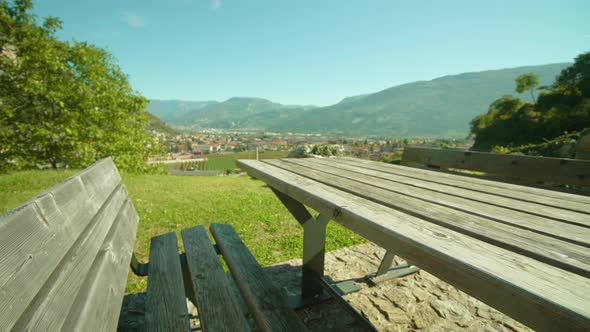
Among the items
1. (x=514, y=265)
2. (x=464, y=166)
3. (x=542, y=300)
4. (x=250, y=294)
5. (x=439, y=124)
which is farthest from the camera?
(x=439, y=124)

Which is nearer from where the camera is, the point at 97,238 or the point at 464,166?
the point at 97,238

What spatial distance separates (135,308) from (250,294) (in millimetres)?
1438

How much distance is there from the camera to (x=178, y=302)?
1156mm

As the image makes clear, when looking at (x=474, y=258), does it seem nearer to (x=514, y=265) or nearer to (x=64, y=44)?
(x=514, y=265)

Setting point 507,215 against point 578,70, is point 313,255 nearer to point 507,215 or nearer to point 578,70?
point 507,215

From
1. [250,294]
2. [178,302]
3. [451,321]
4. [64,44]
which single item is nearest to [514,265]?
[250,294]

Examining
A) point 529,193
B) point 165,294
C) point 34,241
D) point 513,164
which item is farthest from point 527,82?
point 34,241

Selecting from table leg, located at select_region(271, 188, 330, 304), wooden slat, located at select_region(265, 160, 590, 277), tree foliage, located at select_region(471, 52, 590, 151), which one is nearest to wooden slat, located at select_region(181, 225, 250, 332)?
table leg, located at select_region(271, 188, 330, 304)

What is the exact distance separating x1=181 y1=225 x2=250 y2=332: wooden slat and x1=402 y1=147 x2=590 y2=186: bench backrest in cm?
218

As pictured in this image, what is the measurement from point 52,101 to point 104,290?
37.4ft

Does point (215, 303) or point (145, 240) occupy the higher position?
point (215, 303)

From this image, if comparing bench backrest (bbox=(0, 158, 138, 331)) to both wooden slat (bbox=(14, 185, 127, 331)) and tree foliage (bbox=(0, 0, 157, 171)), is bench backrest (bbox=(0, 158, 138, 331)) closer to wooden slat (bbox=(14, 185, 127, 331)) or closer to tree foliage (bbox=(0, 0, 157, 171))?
wooden slat (bbox=(14, 185, 127, 331))

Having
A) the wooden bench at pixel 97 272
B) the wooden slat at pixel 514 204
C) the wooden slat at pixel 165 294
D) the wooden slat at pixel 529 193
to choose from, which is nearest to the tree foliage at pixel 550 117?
the wooden slat at pixel 529 193

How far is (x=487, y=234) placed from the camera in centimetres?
80
